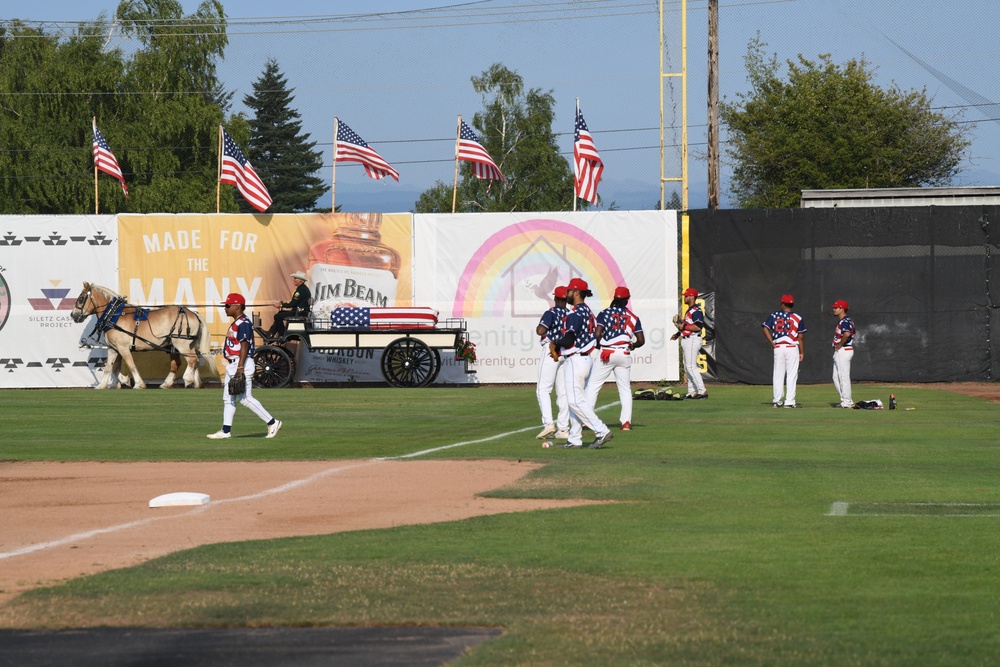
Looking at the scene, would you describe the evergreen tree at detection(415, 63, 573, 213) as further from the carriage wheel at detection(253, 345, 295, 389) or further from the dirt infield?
the dirt infield

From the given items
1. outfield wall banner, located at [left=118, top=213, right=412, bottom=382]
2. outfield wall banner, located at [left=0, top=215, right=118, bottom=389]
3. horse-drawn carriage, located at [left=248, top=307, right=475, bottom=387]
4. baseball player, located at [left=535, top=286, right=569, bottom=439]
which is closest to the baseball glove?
baseball player, located at [left=535, top=286, right=569, bottom=439]

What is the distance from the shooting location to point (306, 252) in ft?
103

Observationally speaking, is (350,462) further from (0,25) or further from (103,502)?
(0,25)

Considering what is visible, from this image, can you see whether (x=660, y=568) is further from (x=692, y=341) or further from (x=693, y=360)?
(x=693, y=360)

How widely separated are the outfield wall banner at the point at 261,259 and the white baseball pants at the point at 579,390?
15909 mm

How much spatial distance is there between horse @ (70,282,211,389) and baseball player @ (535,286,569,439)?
570 inches

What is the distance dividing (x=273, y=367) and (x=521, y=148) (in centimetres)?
4655

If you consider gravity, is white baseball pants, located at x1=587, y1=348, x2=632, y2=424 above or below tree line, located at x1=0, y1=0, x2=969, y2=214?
below

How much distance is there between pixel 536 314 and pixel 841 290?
691 cm

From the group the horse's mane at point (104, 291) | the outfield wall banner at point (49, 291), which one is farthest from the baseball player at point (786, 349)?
the outfield wall banner at point (49, 291)

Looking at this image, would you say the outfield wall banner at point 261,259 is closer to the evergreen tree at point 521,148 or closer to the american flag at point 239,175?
the american flag at point 239,175

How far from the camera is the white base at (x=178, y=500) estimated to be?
35.8 feet

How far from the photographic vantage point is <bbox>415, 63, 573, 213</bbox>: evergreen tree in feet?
244

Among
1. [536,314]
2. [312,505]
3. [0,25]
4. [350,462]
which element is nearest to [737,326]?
[536,314]
